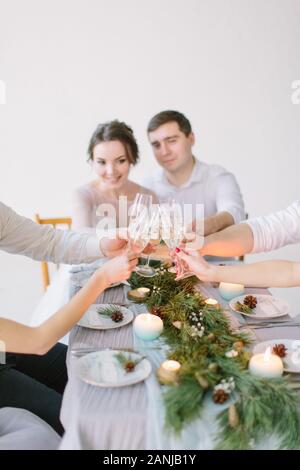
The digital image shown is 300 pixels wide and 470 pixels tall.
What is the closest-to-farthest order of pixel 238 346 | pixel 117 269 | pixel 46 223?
pixel 238 346 → pixel 117 269 → pixel 46 223

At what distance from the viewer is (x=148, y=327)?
1.19 meters

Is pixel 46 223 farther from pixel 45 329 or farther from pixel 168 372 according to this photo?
pixel 168 372

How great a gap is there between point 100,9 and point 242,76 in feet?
4.30

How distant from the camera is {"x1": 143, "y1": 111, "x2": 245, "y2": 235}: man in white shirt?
2.64 metres

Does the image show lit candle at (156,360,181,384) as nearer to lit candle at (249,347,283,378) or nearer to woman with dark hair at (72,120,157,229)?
lit candle at (249,347,283,378)

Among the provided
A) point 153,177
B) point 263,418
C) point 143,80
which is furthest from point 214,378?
point 143,80

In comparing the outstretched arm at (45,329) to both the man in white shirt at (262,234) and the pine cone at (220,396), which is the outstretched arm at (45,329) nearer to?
the pine cone at (220,396)

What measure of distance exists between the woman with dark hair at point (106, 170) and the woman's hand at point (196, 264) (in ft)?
3.78

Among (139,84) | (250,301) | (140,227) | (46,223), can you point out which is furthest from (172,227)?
(139,84)

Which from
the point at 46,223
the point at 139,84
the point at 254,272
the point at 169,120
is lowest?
the point at 46,223

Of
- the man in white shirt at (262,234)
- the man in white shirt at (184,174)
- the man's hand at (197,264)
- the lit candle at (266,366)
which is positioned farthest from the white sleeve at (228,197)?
the lit candle at (266,366)

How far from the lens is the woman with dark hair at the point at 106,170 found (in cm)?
252

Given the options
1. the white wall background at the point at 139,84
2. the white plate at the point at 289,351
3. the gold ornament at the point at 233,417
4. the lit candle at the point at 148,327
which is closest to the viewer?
the gold ornament at the point at 233,417

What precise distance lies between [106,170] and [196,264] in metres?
1.25
